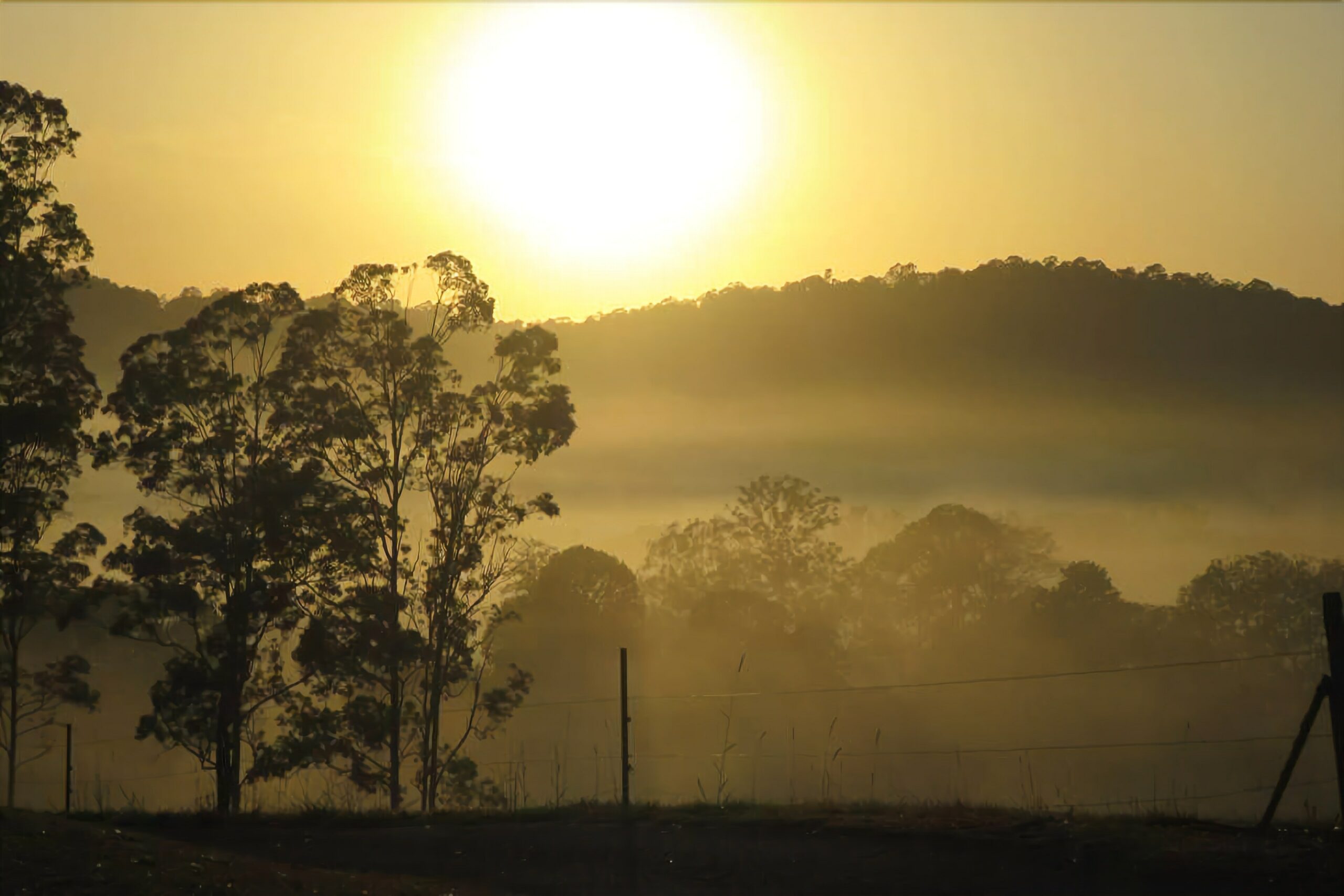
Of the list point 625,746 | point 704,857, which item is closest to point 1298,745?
point 704,857

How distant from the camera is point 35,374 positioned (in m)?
35.4

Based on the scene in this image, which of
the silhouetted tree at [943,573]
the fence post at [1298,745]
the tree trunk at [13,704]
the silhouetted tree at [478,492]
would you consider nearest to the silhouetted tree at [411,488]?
the silhouetted tree at [478,492]

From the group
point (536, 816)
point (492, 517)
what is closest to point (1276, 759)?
point (492, 517)

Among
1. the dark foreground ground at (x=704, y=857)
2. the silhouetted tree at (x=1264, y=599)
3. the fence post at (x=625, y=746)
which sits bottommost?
the dark foreground ground at (x=704, y=857)

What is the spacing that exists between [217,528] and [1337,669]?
29.6 m

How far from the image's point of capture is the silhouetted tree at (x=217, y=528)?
37.1 meters

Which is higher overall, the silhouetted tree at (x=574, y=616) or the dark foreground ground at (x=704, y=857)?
the silhouetted tree at (x=574, y=616)

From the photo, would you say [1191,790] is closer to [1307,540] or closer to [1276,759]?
[1276,759]

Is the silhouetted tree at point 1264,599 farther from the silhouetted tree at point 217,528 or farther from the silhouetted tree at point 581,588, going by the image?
the silhouetted tree at point 217,528

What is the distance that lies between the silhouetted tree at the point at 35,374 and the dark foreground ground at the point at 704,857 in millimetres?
18633

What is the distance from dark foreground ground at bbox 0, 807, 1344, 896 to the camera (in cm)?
1421

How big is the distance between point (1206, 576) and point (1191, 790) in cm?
1501

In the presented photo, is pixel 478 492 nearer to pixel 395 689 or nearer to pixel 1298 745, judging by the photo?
pixel 395 689

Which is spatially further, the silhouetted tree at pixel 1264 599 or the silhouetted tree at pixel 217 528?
the silhouetted tree at pixel 1264 599
